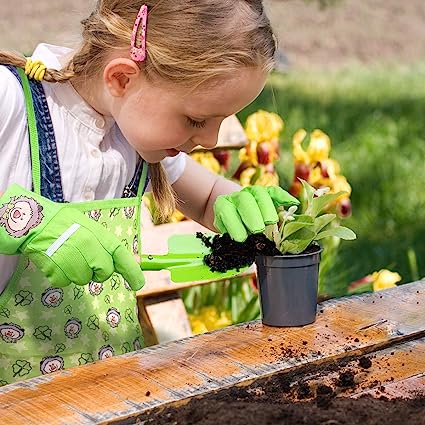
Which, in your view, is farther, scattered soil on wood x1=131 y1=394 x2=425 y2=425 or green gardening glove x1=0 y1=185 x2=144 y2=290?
green gardening glove x1=0 y1=185 x2=144 y2=290

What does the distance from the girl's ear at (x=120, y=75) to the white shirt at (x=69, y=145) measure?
111mm

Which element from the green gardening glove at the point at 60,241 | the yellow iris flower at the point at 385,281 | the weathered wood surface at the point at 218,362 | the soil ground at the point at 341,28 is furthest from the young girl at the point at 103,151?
the soil ground at the point at 341,28

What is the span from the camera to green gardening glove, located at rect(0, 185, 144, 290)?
1.48 meters

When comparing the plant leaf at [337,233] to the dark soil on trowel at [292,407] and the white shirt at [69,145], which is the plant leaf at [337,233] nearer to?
the dark soil on trowel at [292,407]

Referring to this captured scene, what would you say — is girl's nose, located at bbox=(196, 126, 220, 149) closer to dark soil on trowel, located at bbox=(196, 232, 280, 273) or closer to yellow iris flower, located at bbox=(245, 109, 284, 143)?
dark soil on trowel, located at bbox=(196, 232, 280, 273)

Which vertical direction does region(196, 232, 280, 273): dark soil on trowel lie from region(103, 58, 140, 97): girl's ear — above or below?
below

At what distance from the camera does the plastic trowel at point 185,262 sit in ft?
5.21

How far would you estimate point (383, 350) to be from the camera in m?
1.55

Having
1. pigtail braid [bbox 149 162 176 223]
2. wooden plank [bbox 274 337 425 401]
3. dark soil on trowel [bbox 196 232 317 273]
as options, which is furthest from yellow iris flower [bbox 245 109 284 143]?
wooden plank [bbox 274 337 425 401]

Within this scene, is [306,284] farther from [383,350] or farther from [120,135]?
[120,135]

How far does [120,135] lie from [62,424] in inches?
32.1

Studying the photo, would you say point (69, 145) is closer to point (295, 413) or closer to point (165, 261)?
point (165, 261)

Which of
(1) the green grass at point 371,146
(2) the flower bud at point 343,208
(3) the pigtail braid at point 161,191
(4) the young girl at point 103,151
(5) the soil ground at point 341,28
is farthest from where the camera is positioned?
(5) the soil ground at point 341,28

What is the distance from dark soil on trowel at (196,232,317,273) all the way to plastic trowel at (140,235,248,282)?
1cm
